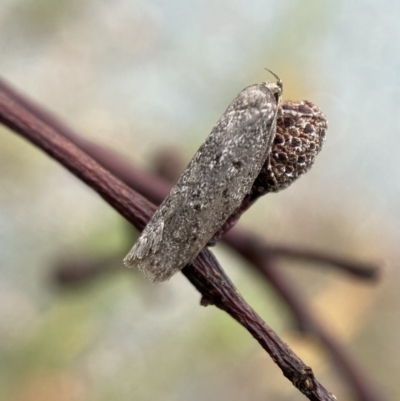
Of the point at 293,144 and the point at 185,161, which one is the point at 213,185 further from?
the point at 185,161

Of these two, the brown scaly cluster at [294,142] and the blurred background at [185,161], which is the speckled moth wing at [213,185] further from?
the blurred background at [185,161]

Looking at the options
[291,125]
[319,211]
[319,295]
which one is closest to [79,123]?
[319,211]

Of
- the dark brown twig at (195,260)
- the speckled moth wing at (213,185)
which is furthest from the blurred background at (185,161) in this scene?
the speckled moth wing at (213,185)

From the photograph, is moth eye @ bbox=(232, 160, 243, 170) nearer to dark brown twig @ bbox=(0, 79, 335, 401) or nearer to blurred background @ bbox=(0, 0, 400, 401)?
dark brown twig @ bbox=(0, 79, 335, 401)

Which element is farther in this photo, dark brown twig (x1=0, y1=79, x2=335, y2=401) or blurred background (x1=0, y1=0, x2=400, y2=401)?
blurred background (x1=0, y1=0, x2=400, y2=401)

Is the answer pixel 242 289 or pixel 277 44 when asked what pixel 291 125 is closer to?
pixel 242 289

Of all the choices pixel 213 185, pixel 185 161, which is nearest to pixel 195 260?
pixel 213 185

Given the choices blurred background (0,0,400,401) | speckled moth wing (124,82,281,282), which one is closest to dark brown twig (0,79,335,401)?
speckled moth wing (124,82,281,282)
